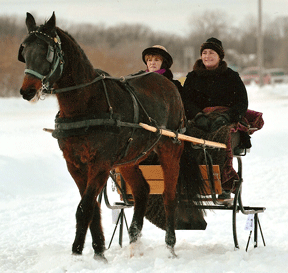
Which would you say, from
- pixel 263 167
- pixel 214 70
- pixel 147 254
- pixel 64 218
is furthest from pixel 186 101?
pixel 263 167

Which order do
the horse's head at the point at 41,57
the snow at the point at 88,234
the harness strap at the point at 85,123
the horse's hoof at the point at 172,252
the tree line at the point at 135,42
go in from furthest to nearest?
the tree line at the point at 135,42 < the horse's hoof at the point at 172,252 < the snow at the point at 88,234 < the harness strap at the point at 85,123 < the horse's head at the point at 41,57

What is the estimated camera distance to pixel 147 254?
5.31m

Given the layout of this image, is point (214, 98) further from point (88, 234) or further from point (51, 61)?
point (51, 61)

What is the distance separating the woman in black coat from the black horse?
879 mm

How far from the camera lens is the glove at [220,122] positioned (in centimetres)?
555

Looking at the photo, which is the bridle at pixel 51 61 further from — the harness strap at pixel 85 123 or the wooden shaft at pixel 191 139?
the wooden shaft at pixel 191 139

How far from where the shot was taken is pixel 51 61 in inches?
165

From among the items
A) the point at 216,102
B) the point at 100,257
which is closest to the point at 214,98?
the point at 216,102

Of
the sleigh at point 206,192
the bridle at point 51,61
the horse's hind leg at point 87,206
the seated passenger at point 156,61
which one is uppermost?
the bridle at point 51,61

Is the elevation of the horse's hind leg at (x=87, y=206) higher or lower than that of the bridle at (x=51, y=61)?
lower

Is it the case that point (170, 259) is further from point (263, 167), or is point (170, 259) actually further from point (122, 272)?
point (263, 167)

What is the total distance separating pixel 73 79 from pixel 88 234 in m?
2.43

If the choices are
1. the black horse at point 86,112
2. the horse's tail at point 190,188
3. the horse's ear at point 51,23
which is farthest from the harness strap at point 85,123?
the horse's tail at point 190,188

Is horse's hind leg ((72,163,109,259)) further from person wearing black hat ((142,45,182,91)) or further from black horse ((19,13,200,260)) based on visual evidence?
person wearing black hat ((142,45,182,91))
